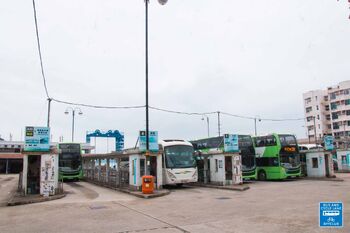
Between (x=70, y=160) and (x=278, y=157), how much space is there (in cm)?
1787

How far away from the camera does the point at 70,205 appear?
14.1m

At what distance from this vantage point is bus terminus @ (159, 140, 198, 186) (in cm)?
2123

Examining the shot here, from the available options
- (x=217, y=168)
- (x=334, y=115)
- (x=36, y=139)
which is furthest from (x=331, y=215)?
(x=334, y=115)

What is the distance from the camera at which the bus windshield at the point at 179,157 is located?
21562 mm

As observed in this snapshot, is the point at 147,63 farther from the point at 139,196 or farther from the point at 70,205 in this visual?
the point at 70,205

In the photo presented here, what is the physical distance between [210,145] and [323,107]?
212ft

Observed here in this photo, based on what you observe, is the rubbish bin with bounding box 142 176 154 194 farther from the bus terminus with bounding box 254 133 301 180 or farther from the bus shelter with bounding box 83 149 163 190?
the bus terminus with bounding box 254 133 301 180

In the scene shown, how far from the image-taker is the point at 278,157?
25.8m

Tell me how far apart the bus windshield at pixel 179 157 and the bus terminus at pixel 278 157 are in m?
7.67

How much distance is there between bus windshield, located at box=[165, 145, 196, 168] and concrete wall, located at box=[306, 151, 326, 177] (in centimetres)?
1316

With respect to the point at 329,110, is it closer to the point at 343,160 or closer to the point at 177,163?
the point at 343,160

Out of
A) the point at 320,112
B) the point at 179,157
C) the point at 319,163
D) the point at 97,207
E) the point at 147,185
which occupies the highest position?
the point at 320,112

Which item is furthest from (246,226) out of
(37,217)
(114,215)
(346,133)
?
(346,133)

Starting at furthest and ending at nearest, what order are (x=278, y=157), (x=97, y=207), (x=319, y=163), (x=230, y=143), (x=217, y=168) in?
(x=319, y=163)
(x=278, y=157)
(x=217, y=168)
(x=230, y=143)
(x=97, y=207)
